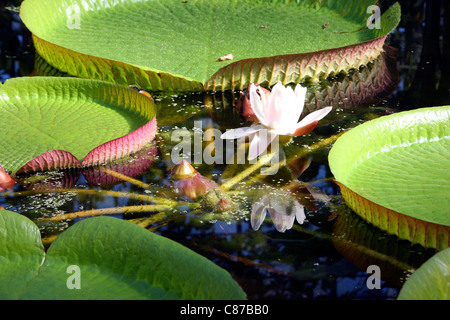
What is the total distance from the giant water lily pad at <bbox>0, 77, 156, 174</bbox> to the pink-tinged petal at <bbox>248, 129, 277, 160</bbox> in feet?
1.44

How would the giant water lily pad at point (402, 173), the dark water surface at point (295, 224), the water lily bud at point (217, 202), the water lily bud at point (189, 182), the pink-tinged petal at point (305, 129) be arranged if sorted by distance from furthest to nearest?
the pink-tinged petal at point (305, 129) < the water lily bud at point (189, 182) < the water lily bud at point (217, 202) < the giant water lily pad at point (402, 173) < the dark water surface at point (295, 224)

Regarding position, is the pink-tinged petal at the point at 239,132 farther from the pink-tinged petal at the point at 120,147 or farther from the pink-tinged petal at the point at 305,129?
the pink-tinged petal at the point at 120,147

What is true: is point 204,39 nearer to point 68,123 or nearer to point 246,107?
point 246,107

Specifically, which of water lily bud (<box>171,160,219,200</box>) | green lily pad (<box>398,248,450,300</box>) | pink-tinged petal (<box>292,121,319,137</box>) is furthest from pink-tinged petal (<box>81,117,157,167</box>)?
green lily pad (<box>398,248,450,300</box>)

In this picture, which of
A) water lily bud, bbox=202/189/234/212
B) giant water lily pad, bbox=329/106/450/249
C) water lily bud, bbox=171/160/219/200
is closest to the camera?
giant water lily pad, bbox=329/106/450/249

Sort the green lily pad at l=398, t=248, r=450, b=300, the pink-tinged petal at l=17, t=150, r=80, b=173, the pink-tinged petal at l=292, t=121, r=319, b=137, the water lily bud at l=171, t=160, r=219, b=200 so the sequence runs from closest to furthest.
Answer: the green lily pad at l=398, t=248, r=450, b=300 < the water lily bud at l=171, t=160, r=219, b=200 < the pink-tinged petal at l=17, t=150, r=80, b=173 < the pink-tinged petal at l=292, t=121, r=319, b=137

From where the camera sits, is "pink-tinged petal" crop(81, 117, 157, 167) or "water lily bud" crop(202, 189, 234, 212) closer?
"water lily bud" crop(202, 189, 234, 212)

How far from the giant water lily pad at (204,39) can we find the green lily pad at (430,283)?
5.18ft

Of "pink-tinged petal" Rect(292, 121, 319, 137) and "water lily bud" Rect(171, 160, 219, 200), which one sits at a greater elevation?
"pink-tinged petal" Rect(292, 121, 319, 137)

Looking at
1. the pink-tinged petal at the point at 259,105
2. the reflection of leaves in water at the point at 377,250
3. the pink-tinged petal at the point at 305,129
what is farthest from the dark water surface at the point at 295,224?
the pink-tinged petal at the point at 259,105

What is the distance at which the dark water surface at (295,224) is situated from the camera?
1.40 m

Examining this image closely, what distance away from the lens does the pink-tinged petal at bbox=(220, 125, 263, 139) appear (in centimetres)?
214

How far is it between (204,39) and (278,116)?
1.19 meters

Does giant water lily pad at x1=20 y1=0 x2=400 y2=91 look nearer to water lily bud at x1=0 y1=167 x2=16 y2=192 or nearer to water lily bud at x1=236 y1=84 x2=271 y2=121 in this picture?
water lily bud at x1=236 y1=84 x2=271 y2=121
